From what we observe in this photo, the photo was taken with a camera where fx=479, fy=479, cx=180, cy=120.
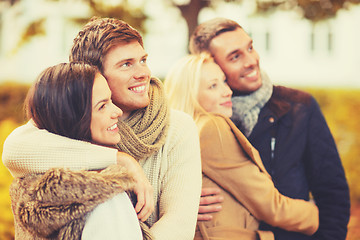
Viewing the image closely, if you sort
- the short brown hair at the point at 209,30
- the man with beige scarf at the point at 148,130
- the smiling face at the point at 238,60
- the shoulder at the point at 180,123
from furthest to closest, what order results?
the short brown hair at the point at 209,30 → the smiling face at the point at 238,60 → the shoulder at the point at 180,123 → the man with beige scarf at the point at 148,130

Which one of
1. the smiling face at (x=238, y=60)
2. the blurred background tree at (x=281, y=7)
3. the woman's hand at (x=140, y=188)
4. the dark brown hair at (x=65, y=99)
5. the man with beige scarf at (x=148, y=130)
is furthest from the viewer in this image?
the blurred background tree at (x=281, y=7)

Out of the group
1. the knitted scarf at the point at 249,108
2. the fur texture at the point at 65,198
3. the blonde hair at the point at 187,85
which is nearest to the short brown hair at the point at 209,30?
the blonde hair at the point at 187,85

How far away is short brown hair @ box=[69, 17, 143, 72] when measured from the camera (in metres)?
2.60

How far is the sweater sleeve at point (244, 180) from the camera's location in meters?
2.88

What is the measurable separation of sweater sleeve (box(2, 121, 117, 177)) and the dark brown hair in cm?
6

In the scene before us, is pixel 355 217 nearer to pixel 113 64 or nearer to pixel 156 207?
pixel 156 207

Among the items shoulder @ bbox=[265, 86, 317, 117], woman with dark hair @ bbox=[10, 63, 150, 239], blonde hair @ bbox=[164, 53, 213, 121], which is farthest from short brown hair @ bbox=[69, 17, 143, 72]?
shoulder @ bbox=[265, 86, 317, 117]

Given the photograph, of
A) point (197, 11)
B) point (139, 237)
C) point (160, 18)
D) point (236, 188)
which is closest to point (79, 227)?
point (139, 237)

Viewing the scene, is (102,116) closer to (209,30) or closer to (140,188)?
(140,188)

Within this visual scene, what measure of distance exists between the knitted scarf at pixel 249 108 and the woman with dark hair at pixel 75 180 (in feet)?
3.53

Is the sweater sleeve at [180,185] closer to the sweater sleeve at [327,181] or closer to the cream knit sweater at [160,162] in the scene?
the cream knit sweater at [160,162]

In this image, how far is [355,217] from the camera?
19.6 ft

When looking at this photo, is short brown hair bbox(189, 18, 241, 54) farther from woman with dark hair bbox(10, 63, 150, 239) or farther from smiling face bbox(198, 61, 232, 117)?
woman with dark hair bbox(10, 63, 150, 239)

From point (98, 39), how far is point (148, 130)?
0.56 meters
